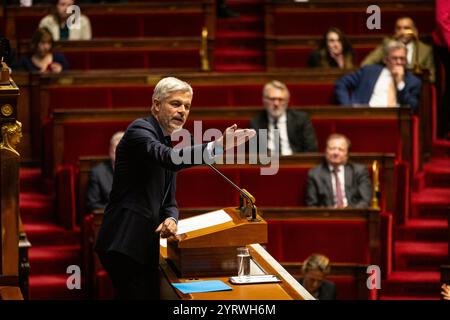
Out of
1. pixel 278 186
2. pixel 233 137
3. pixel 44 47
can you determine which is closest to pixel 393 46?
pixel 278 186

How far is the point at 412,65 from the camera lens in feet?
12.6

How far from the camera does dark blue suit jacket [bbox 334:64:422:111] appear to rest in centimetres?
359

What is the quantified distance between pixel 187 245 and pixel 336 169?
1.48 meters

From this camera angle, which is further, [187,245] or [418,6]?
[418,6]

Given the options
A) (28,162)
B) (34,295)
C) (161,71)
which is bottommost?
(34,295)

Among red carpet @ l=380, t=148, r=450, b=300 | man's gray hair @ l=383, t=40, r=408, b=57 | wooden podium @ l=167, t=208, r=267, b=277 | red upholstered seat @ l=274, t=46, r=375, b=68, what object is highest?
man's gray hair @ l=383, t=40, r=408, b=57

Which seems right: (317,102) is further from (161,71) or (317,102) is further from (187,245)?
(187,245)

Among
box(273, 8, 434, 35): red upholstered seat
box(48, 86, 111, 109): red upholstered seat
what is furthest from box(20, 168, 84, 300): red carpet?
box(273, 8, 434, 35): red upholstered seat

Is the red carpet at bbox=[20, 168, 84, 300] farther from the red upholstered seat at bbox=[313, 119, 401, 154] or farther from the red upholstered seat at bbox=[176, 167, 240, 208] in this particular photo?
the red upholstered seat at bbox=[313, 119, 401, 154]

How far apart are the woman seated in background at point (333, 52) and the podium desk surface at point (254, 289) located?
81.4 inches

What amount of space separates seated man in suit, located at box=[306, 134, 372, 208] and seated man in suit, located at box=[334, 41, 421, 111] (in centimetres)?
47

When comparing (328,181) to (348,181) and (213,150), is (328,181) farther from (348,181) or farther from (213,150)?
(213,150)
